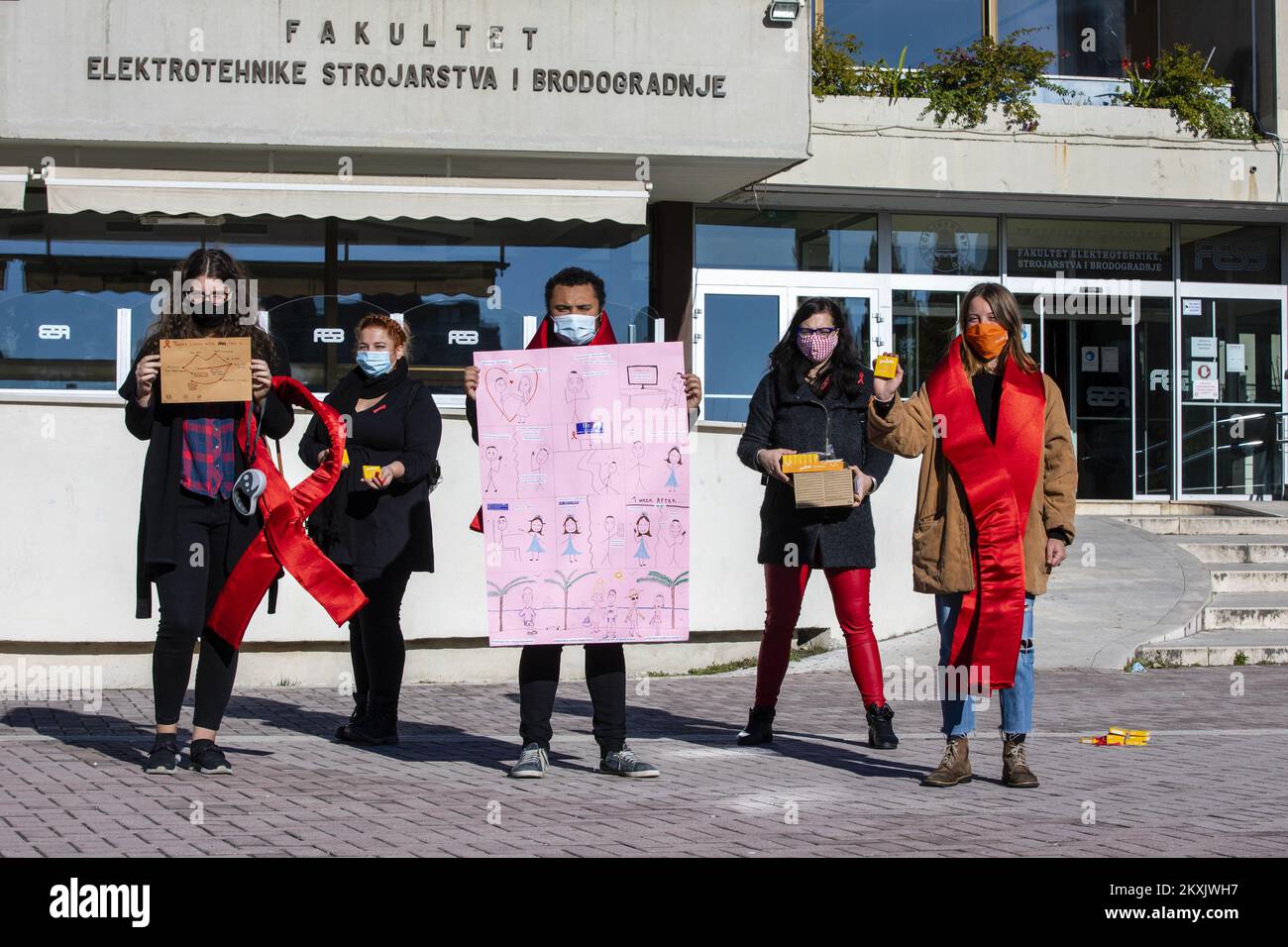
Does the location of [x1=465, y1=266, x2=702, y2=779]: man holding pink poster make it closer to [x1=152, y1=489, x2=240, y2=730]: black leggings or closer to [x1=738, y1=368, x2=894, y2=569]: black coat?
[x1=738, y1=368, x2=894, y2=569]: black coat

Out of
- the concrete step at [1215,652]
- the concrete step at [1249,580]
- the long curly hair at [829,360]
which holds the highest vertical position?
the long curly hair at [829,360]

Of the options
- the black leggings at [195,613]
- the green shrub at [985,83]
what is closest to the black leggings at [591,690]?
the black leggings at [195,613]

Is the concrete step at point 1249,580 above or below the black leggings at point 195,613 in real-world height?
below

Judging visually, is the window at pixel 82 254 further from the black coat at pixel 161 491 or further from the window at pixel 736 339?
the black coat at pixel 161 491

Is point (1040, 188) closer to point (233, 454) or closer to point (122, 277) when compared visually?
point (122, 277)

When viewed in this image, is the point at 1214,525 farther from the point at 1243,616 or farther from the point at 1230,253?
the point at 1230,253

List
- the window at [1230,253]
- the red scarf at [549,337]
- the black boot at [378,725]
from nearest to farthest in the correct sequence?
1. the red scarf at [549,337]
2. the black boot at [378,725]
3. the window at [1230,253]

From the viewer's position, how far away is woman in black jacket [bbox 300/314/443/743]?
7.29m

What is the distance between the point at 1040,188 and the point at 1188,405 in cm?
344

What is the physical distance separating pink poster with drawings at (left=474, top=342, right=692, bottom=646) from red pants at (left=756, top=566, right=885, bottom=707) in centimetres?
86

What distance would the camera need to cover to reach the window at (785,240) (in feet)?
58.5

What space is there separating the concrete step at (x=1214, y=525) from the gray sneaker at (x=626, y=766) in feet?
32.4

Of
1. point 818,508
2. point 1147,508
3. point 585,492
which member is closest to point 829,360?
point 818,508

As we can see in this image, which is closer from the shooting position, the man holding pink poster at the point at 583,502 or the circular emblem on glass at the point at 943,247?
the man holding pink poster at the point at 583,502
